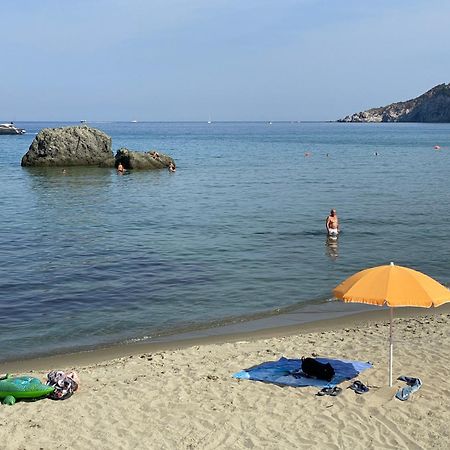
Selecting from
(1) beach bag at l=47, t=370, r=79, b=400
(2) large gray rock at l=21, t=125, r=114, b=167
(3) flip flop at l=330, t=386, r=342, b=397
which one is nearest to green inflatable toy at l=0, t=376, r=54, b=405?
(1) beach bag at l=47, t=370, r=79, b=400

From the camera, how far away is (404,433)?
9.35 meters

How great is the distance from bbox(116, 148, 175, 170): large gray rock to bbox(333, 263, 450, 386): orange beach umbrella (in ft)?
168

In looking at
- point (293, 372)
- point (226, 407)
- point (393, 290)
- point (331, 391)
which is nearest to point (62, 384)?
point (226, 407)

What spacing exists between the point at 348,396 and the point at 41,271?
13.6 metres

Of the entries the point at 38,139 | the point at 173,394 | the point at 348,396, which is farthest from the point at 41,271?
the point at 38,139

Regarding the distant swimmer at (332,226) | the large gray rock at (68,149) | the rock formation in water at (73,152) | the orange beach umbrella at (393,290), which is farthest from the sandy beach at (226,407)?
the large gray rock at (68,149)

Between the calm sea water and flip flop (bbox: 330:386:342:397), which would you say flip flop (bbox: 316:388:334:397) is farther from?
the calm sea water

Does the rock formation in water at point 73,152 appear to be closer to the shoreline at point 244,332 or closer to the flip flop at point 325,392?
the shoreline at point 244,332

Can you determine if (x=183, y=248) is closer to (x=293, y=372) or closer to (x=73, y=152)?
(x=293, y=372)

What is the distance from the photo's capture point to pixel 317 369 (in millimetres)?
11305

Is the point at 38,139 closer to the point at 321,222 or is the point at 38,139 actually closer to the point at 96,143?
the point at 96,143

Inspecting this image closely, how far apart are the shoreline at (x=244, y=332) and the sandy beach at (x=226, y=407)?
143 mm

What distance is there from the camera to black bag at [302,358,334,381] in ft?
36.9

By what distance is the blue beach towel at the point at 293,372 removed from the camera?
11.2m
